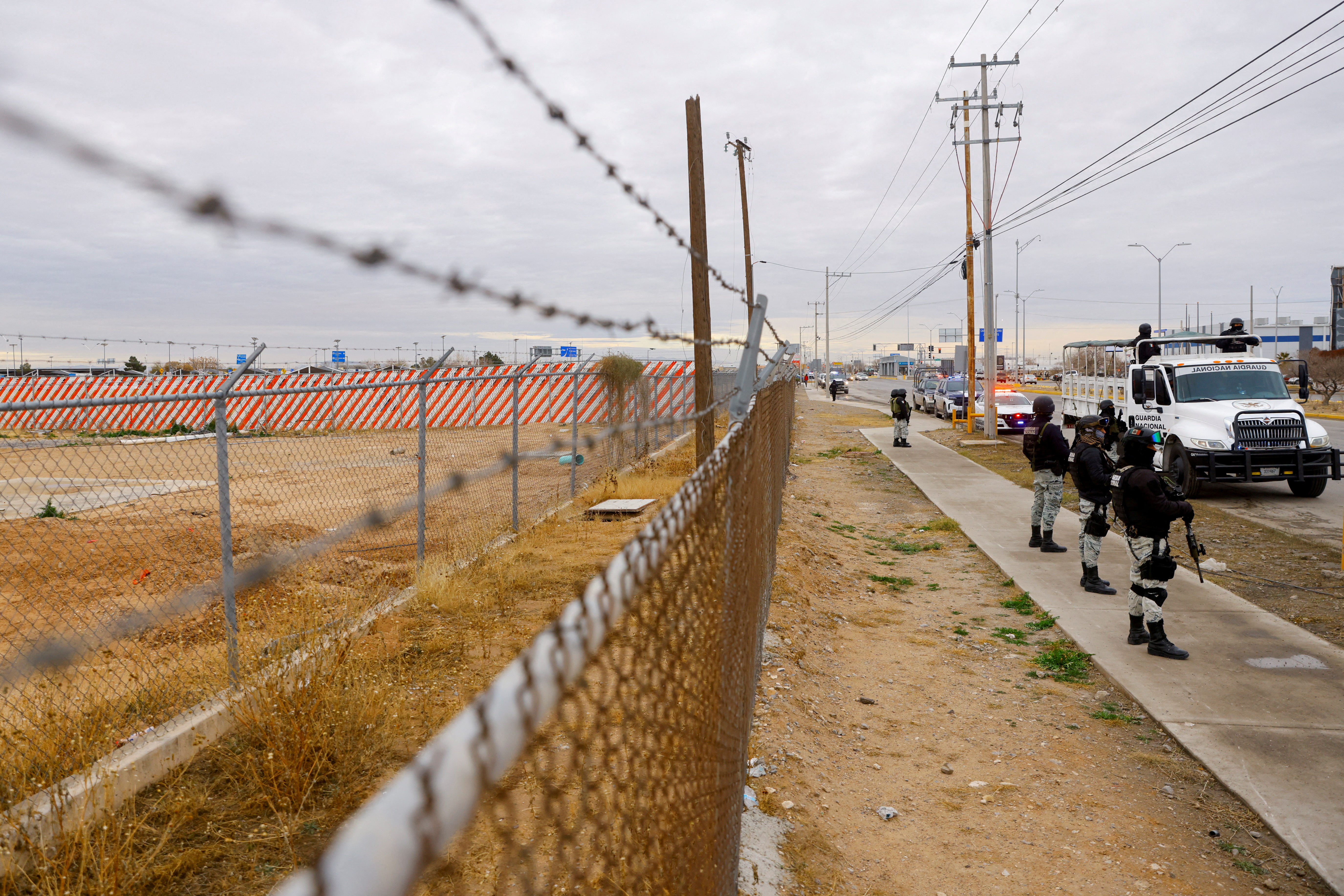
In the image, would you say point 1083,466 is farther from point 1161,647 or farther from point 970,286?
point 970,286

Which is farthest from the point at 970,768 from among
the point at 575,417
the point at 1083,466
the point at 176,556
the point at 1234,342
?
the point at 1234,342

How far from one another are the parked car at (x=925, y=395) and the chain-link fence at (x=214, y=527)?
1755cm

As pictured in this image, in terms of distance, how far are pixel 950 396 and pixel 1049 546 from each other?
24350 mm

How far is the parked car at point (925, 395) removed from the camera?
3838 cm

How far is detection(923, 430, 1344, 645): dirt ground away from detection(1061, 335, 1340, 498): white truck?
76cm

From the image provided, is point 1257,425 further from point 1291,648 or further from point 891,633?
point 891,633

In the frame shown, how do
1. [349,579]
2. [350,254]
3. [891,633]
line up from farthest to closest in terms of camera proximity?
[349,579]
[891,633]
[350,254]

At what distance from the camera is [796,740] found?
4.76 metres

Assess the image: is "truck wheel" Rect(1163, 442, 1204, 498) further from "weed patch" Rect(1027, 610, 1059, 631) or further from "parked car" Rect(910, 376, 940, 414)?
"parked car" Rect(910, 376, 940, 414)

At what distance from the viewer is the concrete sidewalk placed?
4156 mm

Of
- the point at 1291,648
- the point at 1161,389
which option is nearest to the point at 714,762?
the point at 1291,648

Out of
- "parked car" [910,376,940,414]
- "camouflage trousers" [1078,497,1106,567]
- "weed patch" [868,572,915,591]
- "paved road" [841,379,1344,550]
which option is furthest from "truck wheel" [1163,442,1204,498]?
"parked car" [910,376,940,414]

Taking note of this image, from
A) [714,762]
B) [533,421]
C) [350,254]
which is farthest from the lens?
[533,421]

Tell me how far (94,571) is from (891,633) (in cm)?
707
